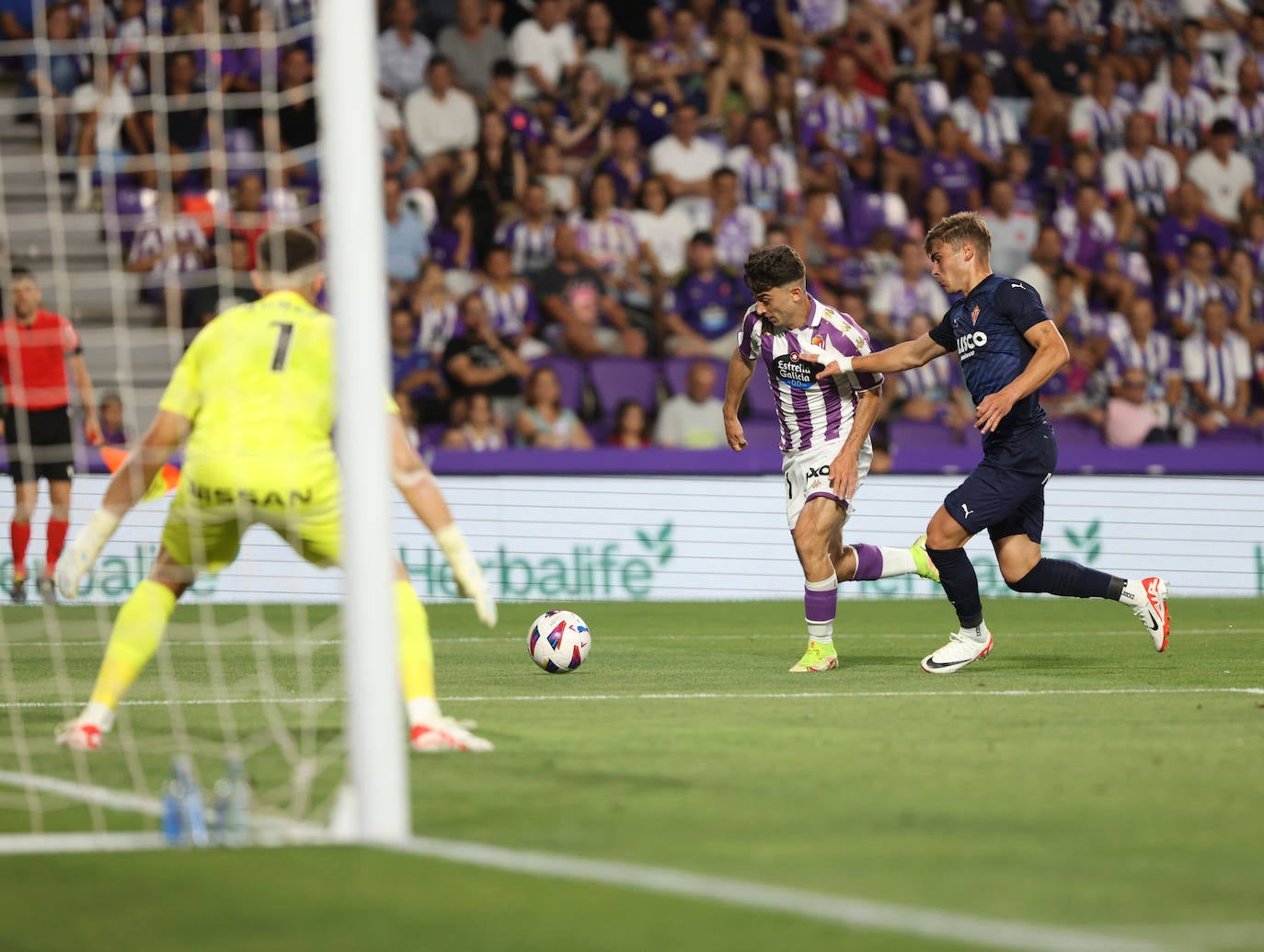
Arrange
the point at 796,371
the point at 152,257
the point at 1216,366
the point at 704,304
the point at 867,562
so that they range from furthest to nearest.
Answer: the point at 1216,366, the point at 704,304, the point at 152,257, the point at 867,562, the point at 796,371

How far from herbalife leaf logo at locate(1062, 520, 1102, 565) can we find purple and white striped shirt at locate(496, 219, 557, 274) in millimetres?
5372

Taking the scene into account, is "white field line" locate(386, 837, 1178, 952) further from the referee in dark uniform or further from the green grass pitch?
the referee in dark uniform

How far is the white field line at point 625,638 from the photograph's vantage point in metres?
11.4

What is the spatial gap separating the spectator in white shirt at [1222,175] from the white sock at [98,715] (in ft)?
51.5

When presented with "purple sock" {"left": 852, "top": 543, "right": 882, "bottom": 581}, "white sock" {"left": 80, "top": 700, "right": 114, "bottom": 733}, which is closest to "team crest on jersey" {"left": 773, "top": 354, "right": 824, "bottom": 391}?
"purple sock" {"left": 852, "top": 543, "right": 882, "bottom": 581}

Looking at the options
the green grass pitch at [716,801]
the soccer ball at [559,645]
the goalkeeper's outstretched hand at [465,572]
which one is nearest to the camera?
the green grass pitch at [716,801]

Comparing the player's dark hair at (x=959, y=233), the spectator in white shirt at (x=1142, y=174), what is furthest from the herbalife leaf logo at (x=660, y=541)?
the spectator in white shirt at (x=1142, y=174)

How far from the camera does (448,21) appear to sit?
760 inches

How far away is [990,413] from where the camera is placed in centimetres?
878

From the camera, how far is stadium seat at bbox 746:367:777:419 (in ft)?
53.5

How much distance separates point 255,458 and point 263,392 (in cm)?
23

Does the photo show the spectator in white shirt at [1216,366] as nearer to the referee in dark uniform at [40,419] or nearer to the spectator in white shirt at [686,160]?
the spectator in white shirt at [686,160]

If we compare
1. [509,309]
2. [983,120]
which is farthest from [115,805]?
[983,120]

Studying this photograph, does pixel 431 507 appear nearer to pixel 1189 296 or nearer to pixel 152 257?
pixel 152 257
